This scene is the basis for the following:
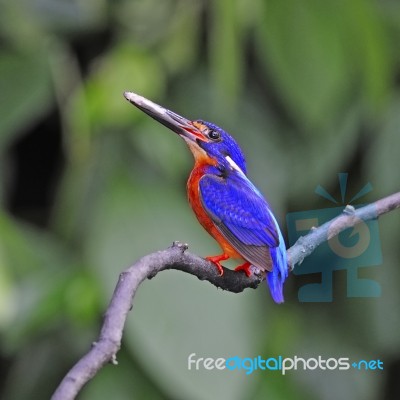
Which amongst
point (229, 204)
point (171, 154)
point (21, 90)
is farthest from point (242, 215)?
point (21, 90)

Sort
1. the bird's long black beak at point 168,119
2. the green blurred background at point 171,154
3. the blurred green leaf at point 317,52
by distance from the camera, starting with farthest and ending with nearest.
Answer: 1. the blurred green leaf at point 317,52
2. the green blurred background at point 171,154
3. the bird's long black beak at point 168,119

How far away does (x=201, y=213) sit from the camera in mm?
472

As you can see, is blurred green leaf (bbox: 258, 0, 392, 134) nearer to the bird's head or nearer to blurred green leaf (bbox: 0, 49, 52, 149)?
blurred green leaf (bbox: 0, 49, 52, 149)

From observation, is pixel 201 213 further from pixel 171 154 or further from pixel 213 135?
pixel 171 154

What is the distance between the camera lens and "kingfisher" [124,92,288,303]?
47 cm

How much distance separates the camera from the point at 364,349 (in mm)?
1728

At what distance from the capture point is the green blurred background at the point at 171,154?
4.86 feet

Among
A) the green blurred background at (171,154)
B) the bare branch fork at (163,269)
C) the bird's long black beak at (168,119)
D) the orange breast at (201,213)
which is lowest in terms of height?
the bare branch fork at (163,269)

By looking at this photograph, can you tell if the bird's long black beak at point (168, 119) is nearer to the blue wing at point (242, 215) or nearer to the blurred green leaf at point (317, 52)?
the blue wing at point (242, 215)

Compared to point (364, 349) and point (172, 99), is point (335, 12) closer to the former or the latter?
point (172, 99)

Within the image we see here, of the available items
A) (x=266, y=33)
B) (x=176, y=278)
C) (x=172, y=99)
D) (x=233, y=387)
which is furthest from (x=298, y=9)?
(x=233, y=387)

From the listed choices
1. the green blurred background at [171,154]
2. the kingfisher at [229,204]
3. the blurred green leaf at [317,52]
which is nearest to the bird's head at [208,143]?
the kingfisher at [229,204]

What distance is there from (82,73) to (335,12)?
1.68 ft

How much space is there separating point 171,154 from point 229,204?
1.09m
